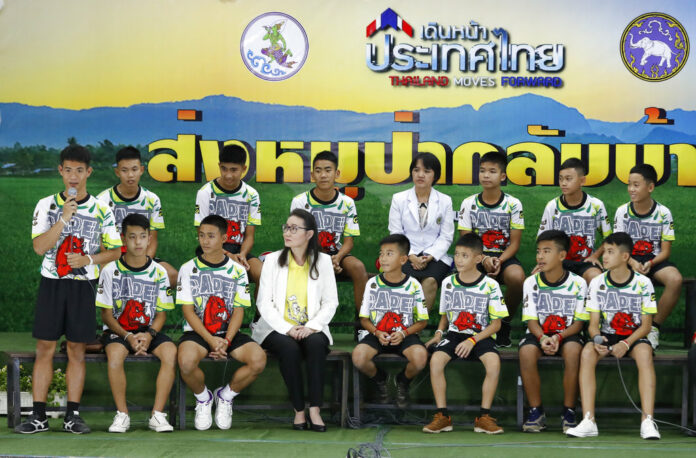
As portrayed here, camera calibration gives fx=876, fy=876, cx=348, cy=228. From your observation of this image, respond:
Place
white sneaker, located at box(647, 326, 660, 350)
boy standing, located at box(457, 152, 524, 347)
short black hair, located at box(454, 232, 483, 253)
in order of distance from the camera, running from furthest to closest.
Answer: boy standing, located at box(457, 152, 524, 347) → white sneaker, located at box(647, 326, 660, 350) → short black hair, located at box(454, 232, 483, 253)

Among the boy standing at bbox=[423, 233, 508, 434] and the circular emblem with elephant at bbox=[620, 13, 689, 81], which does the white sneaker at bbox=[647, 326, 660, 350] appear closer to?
the boy standing at bbox=[423, 233, 508, 434]

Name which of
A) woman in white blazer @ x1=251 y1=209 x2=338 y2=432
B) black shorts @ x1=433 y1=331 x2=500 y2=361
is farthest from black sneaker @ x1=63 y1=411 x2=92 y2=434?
black shorts @ x1=433 y1=331 x2=500 y2=361

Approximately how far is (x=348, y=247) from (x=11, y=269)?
8.75 feet

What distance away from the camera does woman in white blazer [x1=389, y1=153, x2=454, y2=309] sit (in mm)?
5715

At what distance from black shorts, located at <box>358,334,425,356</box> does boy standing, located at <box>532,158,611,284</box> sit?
125cm

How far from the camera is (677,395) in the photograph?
5.12m

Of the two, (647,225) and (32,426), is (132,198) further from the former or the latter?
(647,225)

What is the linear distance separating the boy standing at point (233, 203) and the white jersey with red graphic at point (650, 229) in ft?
8.02

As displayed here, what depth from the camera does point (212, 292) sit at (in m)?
5.02

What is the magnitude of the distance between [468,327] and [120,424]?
201 centimetres

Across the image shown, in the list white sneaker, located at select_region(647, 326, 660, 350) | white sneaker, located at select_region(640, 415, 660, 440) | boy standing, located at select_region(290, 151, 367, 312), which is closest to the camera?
white sneaker, located at select_region(640, 415, 660, 440)

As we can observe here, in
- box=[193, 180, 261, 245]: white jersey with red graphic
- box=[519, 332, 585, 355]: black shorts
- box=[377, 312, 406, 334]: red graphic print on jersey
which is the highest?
box=[193, 180, 261, 245]: white jersey with red graphic

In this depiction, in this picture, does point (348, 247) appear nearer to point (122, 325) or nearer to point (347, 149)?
point (347, 149)

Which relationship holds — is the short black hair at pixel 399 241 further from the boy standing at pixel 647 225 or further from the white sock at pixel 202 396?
the boy standing at pixel 647 225
